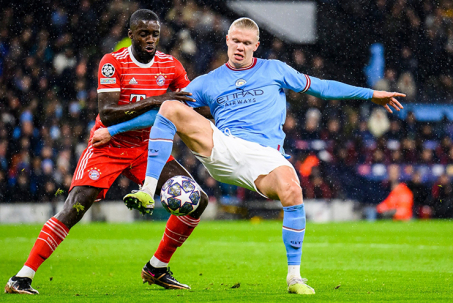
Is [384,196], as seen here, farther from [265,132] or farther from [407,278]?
[265,132]

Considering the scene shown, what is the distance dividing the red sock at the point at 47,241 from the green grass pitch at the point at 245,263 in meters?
0.27

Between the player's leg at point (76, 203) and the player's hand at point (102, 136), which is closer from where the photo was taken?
the player's leg at point (76, 203)

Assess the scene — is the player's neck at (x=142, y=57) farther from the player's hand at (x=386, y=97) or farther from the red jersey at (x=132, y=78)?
the player's hand at (x=386, y=97)

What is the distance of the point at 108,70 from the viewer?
522 centimetres

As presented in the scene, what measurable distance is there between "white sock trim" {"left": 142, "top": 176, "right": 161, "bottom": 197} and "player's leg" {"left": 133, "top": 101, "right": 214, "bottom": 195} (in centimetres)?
2

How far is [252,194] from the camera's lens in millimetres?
15359

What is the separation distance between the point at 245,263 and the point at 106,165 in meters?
2.68

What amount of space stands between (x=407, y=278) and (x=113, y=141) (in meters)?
2.75

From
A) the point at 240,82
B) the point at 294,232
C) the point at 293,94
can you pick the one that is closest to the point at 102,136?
the point at 240,82

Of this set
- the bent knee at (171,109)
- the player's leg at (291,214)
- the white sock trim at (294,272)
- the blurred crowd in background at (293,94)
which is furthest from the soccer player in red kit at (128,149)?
the blurred crowd in background at (293,94)

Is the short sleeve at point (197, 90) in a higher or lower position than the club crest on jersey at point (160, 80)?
lower

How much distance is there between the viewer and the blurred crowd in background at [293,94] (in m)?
14.3

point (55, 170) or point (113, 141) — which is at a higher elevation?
point (113, 141)

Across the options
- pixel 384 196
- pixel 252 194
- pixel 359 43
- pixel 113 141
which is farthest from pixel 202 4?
pixel 113 141
